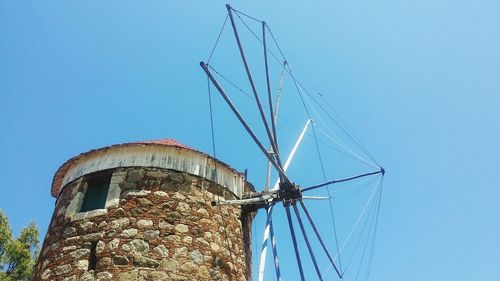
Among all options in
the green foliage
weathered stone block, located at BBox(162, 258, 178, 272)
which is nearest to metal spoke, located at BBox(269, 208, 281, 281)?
weathered stone block, located at BBox(162, 258, 178, 272)

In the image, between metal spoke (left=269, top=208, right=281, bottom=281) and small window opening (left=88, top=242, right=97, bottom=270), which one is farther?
metal spoke (left=269, top=208, right=281, bottom=281)

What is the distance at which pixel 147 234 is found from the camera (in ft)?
22.2

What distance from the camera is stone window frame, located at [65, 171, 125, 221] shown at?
23.2 ft

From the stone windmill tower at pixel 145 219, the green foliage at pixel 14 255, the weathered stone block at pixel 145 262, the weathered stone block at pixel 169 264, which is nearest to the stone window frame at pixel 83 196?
the stone windmill tower at pixel 145 219

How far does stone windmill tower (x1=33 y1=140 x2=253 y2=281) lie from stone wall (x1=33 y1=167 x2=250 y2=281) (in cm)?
2

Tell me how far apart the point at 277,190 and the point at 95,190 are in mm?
3426

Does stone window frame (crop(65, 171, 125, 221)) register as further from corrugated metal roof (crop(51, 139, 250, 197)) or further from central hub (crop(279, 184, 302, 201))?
central hub (crop(279, 184, 302, 201))

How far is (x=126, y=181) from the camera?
737 centimetres

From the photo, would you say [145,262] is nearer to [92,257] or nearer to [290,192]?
[92,257]

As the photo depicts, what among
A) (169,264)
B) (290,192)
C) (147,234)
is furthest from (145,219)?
(290,192)

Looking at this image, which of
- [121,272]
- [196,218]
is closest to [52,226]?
[121,272]

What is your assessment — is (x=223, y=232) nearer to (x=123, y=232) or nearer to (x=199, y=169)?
(x=199, y=169)

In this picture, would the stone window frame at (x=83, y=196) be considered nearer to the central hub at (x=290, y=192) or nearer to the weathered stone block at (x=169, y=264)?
the weathered stone block at (x=169, y=264)

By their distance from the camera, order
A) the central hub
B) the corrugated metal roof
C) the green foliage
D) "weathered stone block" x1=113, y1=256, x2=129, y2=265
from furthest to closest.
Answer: the green foliage → the central hub → the corrugated metal roof → "weathered stone block" x1=113, y1=256, x2=129, y2=265
